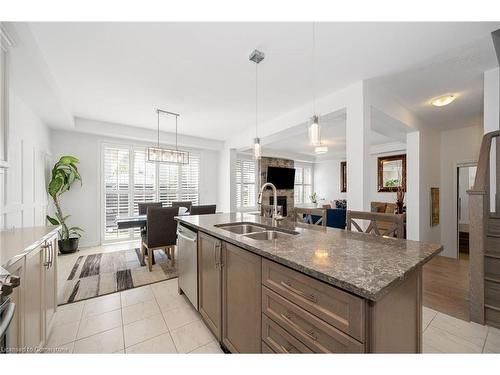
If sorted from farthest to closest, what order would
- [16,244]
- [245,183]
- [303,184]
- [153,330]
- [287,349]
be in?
[303,184] → [245,183] → [153,330] → [16,244] → [287,349]

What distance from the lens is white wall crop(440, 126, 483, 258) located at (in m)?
4.30

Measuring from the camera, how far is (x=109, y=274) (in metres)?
3.03

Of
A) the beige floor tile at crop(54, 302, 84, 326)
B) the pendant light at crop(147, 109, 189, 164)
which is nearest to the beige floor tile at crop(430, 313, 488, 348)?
the beige floor tile at crop(54, 302, 84, 326)

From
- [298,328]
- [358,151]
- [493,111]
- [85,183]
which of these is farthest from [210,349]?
[85,183]

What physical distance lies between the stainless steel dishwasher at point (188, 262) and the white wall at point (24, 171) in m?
1.66

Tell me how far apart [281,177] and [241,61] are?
A: 5.23 metres

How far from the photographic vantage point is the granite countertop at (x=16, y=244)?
1.04 m

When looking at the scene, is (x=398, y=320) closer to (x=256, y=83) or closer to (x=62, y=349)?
(x=62, y=349)

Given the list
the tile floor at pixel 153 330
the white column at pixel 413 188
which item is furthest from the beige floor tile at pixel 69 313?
the white column at pixel 413 188

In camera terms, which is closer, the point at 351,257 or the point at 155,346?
the point at 351,257

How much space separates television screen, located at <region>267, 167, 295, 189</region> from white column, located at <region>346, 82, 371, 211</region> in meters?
4.31

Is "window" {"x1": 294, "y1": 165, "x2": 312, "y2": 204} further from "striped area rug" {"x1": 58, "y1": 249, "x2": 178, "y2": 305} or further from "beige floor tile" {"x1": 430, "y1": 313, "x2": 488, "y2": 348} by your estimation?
"beige floor tile" {"x1": 430, "y1": 313, "x2": 488, "y2": 348}

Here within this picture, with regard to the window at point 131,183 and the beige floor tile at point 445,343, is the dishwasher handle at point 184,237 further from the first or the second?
the window at point 131,183
